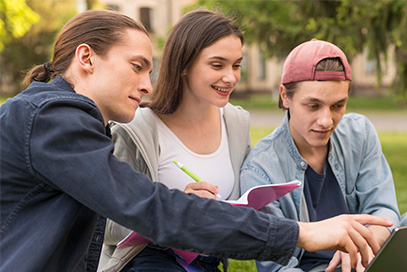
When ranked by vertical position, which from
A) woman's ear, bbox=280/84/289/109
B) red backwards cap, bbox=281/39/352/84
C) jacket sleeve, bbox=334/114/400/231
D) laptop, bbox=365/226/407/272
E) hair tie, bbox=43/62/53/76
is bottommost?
jacket sleeve, bbox=334/114/400/231

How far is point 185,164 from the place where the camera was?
2650 mm

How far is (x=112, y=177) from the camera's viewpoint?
4.86ft

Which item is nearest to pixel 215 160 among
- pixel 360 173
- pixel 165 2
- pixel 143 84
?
pixel 360 173

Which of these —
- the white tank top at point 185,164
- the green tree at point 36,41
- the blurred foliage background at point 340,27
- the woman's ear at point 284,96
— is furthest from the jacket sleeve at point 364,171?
the green tree at point 36,41

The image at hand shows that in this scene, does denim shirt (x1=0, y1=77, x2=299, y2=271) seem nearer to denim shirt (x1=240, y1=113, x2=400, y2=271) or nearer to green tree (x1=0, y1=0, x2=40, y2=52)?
denim shirt (x1=240, y1=113, x2=400, y2=271)

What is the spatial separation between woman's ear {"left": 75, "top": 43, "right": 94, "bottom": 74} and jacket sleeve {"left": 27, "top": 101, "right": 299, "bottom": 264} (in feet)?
0.90

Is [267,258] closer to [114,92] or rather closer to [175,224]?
[175,224]

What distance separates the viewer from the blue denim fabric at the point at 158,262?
7.73ft

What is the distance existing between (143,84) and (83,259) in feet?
2.09

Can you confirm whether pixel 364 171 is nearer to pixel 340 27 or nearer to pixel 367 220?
pixel 367 220

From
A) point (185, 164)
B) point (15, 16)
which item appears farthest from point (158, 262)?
point (15, 16)

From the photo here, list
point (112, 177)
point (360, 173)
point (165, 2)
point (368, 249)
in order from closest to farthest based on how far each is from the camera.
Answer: point (112, 177) → point (368, 249) → point (360, 173) → point (165, 2)

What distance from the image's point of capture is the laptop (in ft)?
5.00

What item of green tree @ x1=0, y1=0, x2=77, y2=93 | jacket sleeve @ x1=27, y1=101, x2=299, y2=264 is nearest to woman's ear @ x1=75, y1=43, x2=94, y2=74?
jacket sleeve @ x1=27, y1=101, x2=299, y2=264
